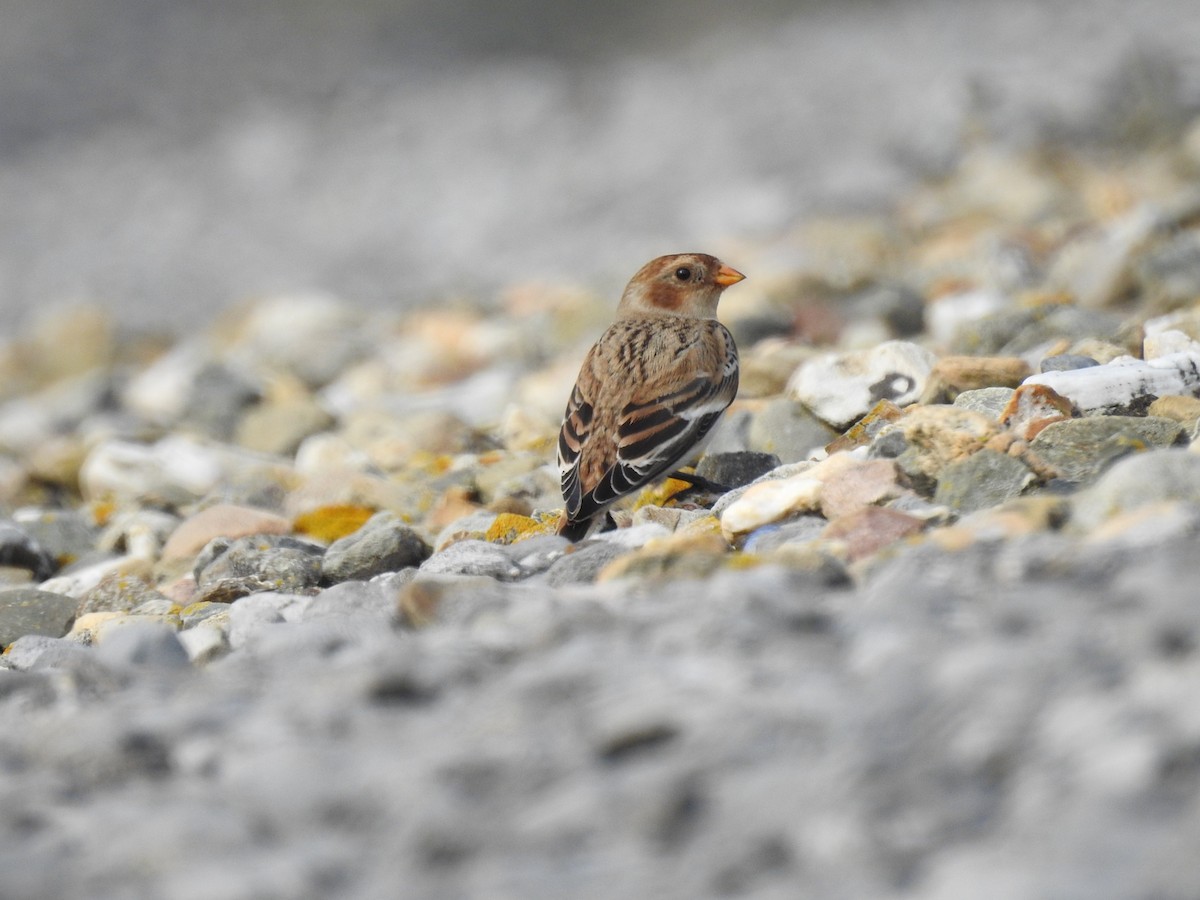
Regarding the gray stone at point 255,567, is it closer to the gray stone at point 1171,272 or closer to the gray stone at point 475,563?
the gray stone at point 475,563

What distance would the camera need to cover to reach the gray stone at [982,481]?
122 inches

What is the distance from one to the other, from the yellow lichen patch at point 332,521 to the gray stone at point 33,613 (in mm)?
789

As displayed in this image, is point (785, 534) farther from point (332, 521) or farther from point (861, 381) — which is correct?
point (332, 521)

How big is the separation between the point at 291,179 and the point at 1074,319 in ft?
36.7

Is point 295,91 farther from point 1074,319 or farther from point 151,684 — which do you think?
point 151,684

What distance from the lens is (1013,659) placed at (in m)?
1.90

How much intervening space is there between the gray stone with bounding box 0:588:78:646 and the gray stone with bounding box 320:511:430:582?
77 centimetres

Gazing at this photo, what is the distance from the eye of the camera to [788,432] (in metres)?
4.56

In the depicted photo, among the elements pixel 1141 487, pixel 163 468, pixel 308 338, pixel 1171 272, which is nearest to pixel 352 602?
pixel 1141 487

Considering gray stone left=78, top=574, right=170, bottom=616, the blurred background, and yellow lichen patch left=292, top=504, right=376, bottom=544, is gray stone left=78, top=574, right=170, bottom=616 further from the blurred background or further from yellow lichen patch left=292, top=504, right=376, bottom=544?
the blurred background

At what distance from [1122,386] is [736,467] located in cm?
116

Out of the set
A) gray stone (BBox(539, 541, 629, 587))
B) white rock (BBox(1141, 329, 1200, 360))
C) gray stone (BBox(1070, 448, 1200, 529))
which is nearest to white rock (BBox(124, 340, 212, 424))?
gray stone (BBox(539, 541, 629, 587))

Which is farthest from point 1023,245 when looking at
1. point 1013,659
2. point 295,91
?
point 295,91

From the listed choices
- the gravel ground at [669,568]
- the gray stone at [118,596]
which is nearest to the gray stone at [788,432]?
the gravel ground at [669,568]
